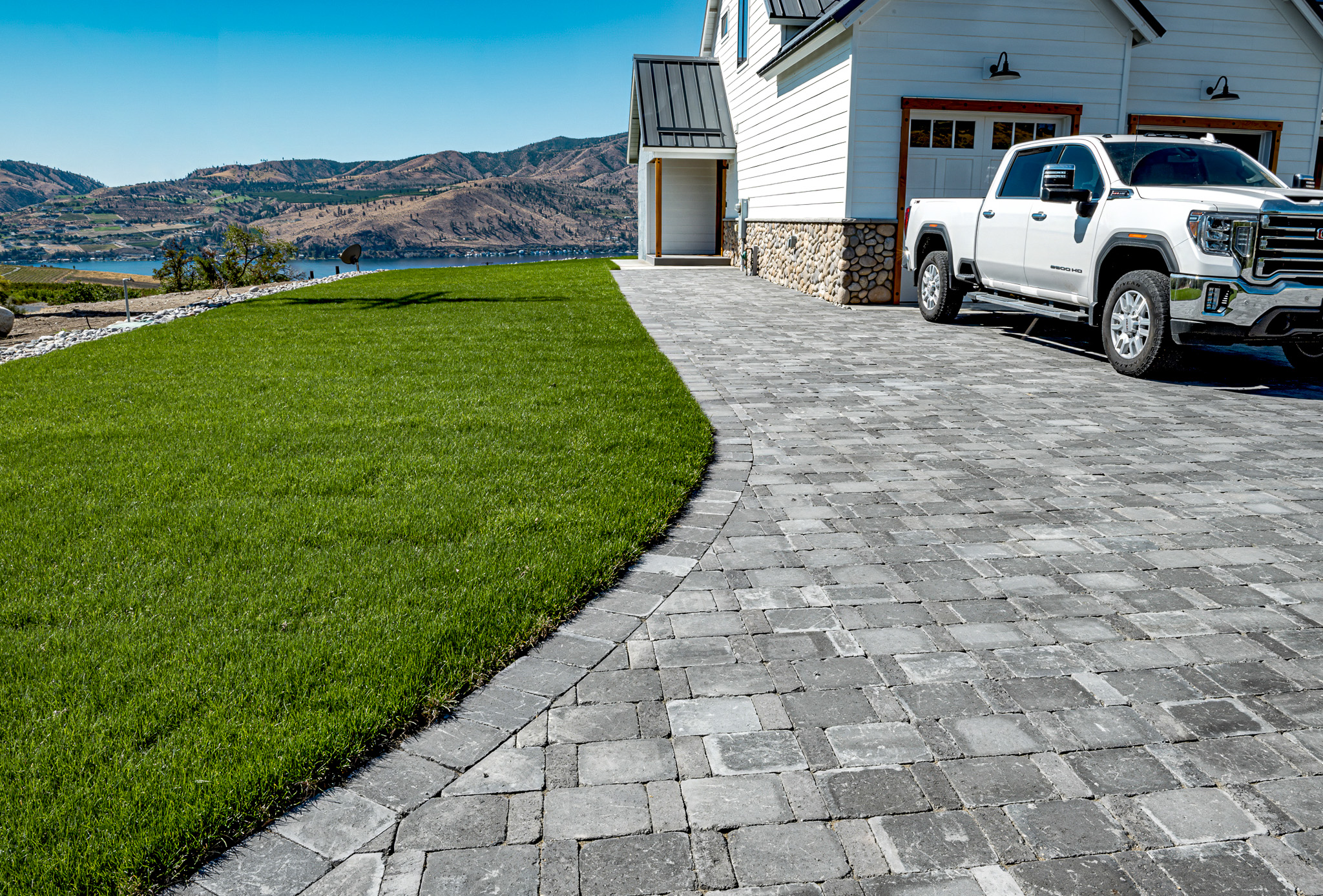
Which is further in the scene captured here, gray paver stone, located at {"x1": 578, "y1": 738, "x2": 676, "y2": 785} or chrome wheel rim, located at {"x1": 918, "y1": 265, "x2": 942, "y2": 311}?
chrome wheel rim, located at {"x1": 918, "y1": 265, "x2": 942, "y2": 311}

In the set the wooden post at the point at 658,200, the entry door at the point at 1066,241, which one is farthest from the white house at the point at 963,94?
the wooden post at the point at 658,200

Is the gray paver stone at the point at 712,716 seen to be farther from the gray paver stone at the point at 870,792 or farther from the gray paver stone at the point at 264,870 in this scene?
the gray paver stone at the point at 264,870

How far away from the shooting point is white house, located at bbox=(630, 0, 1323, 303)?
557 inches

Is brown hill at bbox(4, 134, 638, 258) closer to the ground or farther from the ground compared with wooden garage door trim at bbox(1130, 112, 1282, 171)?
farther from the ground

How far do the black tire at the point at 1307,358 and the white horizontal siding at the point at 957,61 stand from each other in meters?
6.69

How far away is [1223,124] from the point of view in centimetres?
1638

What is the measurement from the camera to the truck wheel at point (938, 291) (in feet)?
40.3

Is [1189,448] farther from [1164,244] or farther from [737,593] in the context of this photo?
[737,593]

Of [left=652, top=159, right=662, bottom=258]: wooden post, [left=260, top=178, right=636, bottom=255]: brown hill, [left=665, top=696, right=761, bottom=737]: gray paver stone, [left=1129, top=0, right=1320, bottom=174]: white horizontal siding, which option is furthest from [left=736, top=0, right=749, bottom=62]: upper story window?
[left=260, top=178, right=636, bottom=255]: brown hill

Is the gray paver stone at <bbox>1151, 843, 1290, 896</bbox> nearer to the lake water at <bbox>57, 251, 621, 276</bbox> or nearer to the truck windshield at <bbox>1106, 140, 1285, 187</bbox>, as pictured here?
the truck windshield at <bbox>1106, 140, 1285, 187</bbox>

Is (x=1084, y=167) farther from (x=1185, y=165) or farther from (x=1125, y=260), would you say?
(x=1125, y=260)

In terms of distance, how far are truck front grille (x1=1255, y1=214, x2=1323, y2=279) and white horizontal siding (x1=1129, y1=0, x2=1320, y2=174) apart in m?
9.41

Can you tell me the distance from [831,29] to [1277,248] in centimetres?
860

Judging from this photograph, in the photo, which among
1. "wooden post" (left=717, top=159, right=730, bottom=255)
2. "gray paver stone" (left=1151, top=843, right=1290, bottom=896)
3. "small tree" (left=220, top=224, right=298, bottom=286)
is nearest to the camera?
"gray paver stone" (left=1151, top=843, right=1290, bottom=896)
